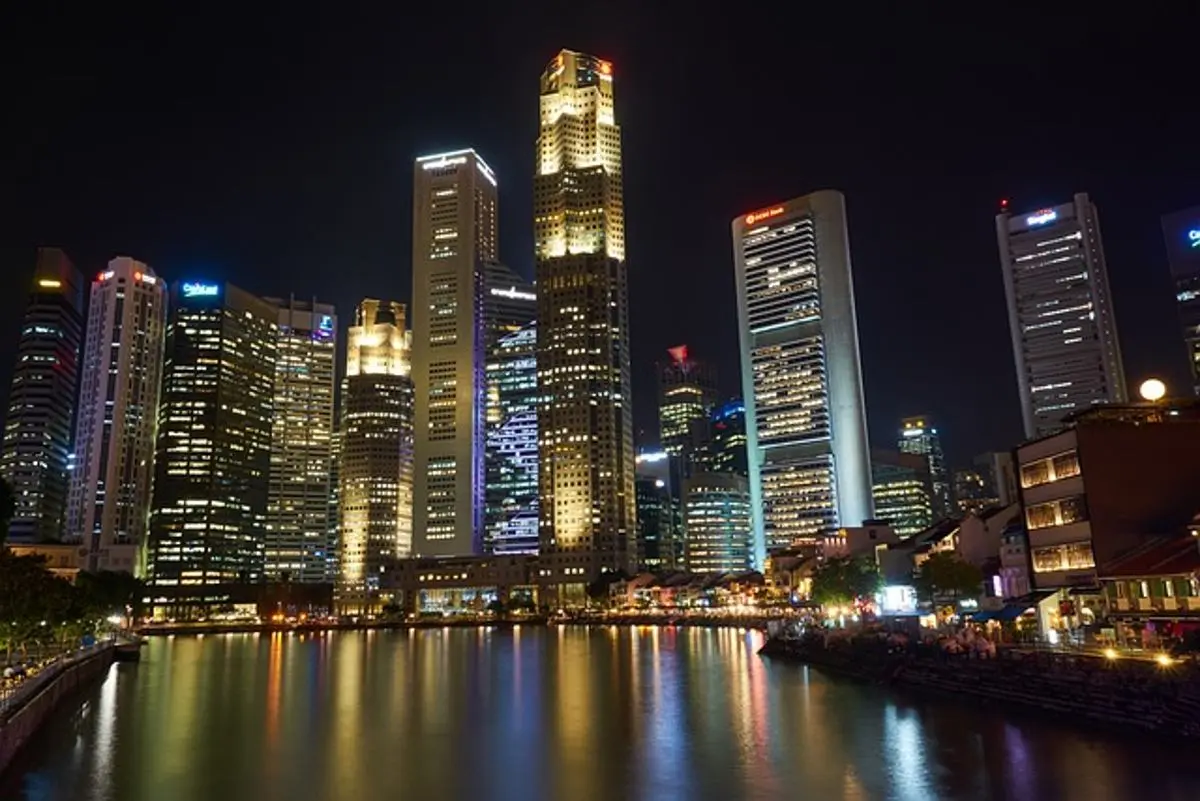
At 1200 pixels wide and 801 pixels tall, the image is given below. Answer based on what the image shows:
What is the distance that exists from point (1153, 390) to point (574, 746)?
47666mm

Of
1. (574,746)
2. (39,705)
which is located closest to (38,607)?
(39,705)

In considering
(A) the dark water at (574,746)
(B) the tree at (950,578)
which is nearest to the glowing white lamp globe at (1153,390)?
(B) the tree at (950,578)

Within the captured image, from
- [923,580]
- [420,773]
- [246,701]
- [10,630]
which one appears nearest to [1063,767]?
[420,773]

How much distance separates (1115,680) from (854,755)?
11919mm

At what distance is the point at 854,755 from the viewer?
32062 mm

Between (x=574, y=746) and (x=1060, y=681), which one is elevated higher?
(x=1060, y=681)

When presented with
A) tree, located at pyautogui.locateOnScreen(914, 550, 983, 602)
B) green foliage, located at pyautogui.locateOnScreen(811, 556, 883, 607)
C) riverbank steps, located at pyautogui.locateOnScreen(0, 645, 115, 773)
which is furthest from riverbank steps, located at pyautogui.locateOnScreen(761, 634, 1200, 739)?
riverbank steps, located at pyautogui.locateOnScreen(0, 645, 115, 773)

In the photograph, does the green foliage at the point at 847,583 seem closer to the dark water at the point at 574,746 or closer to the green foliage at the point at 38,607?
the dark water at the point at 574,746

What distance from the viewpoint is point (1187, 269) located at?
165 metres

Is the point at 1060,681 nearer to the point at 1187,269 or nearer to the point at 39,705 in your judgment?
the point at 39,705

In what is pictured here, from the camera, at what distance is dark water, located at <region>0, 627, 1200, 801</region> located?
2764 cm

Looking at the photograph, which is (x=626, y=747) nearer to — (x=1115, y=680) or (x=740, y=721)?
(x=740, y=721)

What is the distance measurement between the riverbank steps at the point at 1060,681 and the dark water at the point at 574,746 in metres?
1.22

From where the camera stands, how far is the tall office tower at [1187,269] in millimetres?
161762
